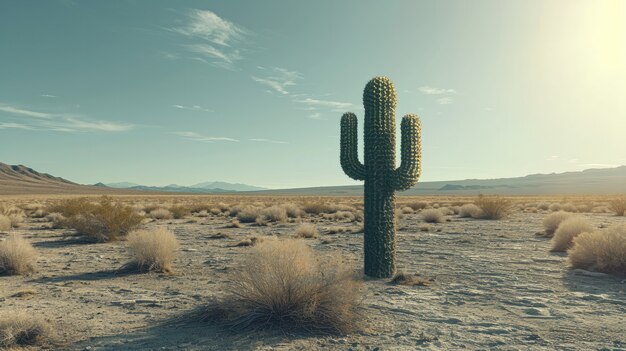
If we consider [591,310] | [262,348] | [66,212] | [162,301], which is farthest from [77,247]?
[591,310]

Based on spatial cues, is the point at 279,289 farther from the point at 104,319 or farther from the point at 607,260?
the point at 607,260

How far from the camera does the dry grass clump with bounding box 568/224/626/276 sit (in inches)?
414

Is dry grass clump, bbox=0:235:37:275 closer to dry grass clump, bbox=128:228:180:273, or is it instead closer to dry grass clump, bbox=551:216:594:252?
dry grass clump, bbox=128:228:180:273

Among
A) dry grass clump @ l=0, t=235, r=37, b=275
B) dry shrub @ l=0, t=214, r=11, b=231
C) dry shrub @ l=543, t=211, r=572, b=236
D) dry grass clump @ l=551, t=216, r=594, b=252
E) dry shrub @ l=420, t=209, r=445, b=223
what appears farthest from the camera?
dry shrub @ l=420, t=209, r=445, b=223

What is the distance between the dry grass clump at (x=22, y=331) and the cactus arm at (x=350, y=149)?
726cm

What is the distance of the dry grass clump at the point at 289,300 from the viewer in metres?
6.51

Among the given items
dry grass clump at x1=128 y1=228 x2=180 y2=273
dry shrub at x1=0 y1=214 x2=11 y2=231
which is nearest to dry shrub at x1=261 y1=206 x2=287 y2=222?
dry shrub at x1=0 y1=214 x2=11 y2=231

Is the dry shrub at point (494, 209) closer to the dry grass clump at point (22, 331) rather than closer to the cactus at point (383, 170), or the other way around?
the cactus at point (383, 170)

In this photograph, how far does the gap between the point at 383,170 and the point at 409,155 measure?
2.37 ft

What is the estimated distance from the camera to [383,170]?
35.6 ft

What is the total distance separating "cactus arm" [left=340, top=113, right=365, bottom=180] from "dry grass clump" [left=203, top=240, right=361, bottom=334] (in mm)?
4643

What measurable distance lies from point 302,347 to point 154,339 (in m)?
2.08

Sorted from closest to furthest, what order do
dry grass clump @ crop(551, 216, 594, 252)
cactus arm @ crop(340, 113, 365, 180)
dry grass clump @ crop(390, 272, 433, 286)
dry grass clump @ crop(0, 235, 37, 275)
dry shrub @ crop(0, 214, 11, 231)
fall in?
dry grass clump @ crop(390, 272, 433, 286), dry grass clump @ crop(0, 235, 37, 275), cactus arm @ crop(340, 113, 365, 180), dry grass clump @ crop(551, 216, 594, 252), dry shrub @ crop(0, 214, 11, 231)

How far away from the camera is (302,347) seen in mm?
5844
